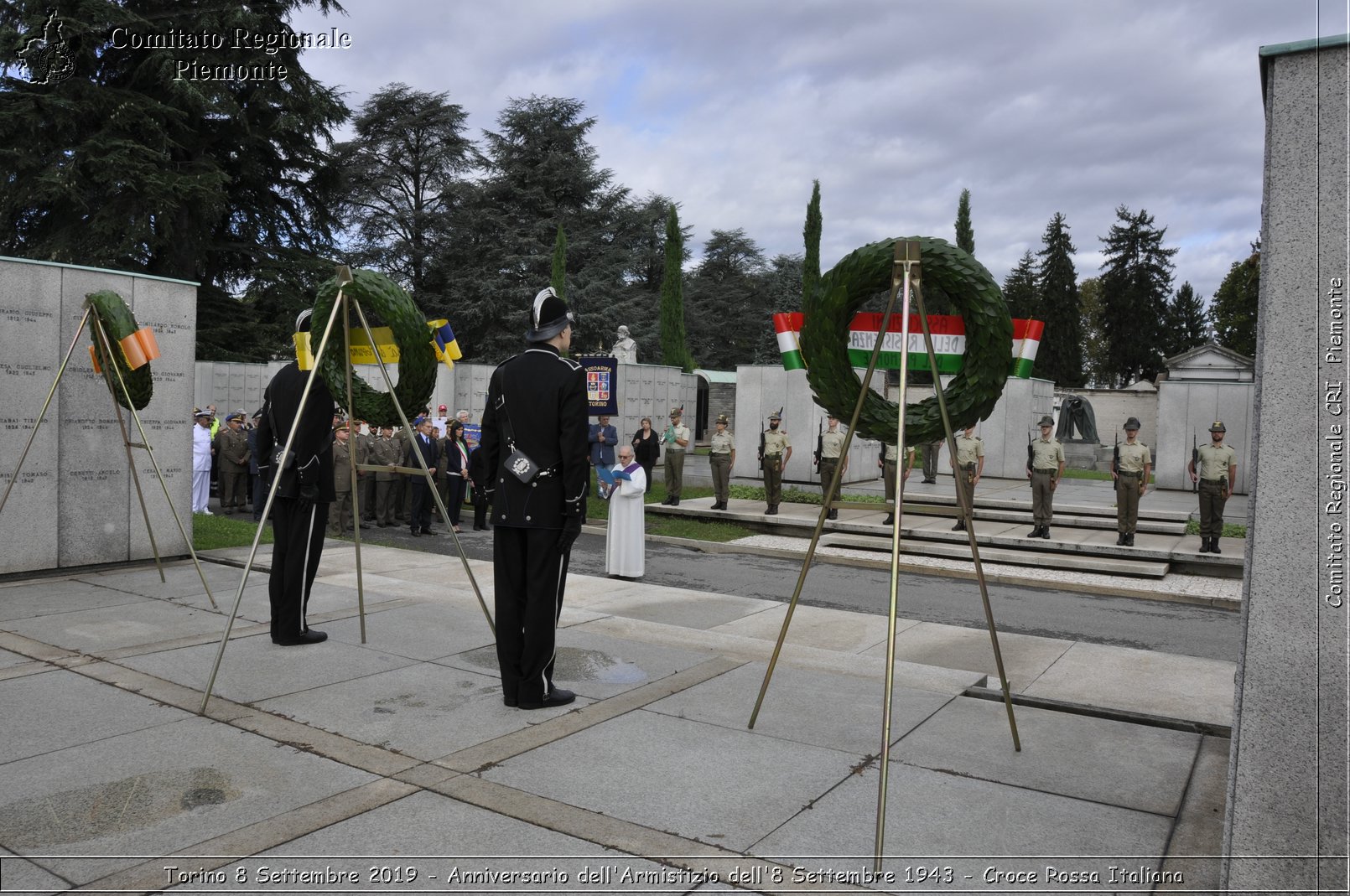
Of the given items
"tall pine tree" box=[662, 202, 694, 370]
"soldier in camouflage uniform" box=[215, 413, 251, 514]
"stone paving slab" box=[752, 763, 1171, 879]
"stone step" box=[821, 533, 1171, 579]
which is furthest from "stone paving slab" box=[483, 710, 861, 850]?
"tall pine tree" box=[662, 202, 694, 370]

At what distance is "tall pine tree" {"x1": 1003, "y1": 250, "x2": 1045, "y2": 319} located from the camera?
67500mm

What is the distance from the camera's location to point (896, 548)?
13.5ft

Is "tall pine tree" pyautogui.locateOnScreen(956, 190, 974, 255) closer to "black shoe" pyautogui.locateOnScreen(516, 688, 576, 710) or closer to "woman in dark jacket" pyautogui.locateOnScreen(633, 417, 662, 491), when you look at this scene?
"woman in dark jacket" pyautogui.locateOnScreen(633, 417, 662, 491)

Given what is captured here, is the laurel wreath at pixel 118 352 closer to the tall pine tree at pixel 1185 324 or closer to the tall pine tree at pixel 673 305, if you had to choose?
the tall pine tree at pixel 673 305

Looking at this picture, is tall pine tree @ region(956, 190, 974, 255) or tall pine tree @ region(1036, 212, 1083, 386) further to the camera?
tall pine tree @ region(1036, 212, 1083, 386)

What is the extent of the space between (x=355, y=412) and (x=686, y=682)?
311cm

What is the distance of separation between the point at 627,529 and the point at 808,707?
578 cm

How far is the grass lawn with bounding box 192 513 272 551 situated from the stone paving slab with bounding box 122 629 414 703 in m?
4.11

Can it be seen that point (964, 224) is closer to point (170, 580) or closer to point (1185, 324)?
point (1185, 324)

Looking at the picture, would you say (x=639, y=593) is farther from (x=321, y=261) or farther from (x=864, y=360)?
(x=321, y=261)

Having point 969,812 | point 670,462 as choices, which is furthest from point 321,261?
point 969,812

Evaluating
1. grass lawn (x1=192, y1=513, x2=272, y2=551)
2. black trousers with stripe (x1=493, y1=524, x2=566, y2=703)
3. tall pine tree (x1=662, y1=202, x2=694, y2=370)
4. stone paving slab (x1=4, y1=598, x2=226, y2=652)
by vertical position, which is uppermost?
tall pine tree (x1=662, y1=202, x2=694, y2=370)

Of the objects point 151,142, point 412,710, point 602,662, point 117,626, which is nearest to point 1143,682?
point 602,662

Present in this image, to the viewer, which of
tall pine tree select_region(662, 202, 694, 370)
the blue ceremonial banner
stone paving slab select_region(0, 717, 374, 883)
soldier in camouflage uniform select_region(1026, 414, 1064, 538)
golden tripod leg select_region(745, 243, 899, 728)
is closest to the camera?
stone paving slab select_region(0, 717, 374, 883)
